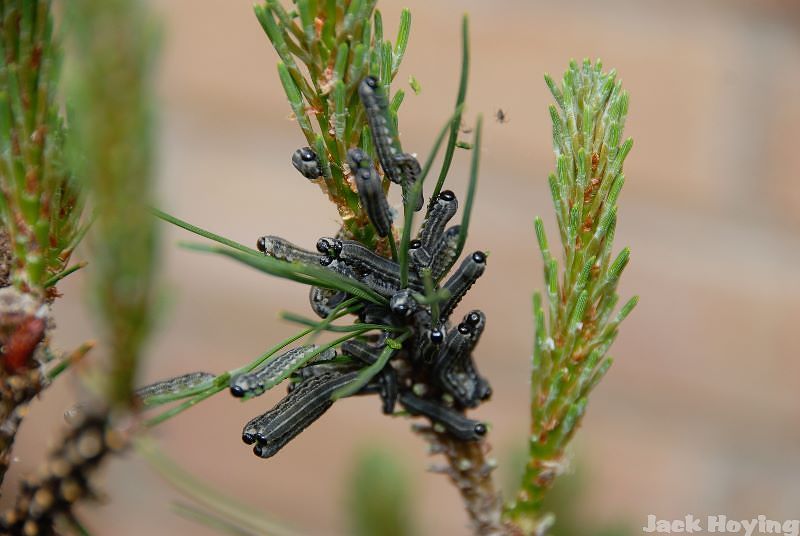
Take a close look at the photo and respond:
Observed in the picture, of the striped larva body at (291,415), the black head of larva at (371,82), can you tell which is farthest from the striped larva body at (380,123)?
the striped larva body at (291,415)

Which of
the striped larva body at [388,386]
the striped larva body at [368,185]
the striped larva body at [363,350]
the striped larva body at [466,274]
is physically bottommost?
the striped larva body at [388,386]

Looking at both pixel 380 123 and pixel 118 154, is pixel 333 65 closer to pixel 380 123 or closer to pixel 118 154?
pixel 380 123

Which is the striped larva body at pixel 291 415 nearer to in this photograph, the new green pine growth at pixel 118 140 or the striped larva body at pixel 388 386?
the striped larva body at pixel 388 386

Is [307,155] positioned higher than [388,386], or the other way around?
[307,155]

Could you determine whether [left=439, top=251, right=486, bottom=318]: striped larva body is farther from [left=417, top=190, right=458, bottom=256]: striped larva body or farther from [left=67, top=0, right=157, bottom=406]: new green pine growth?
[left=67, top=0, right=157, bottom=406]: new green pine growth

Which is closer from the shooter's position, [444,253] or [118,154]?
[118,154]

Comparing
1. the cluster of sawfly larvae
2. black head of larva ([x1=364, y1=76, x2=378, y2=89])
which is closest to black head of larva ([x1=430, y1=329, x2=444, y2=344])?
the cluster of sawfly larvae

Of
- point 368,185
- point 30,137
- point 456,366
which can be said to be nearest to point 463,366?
point 456,366
